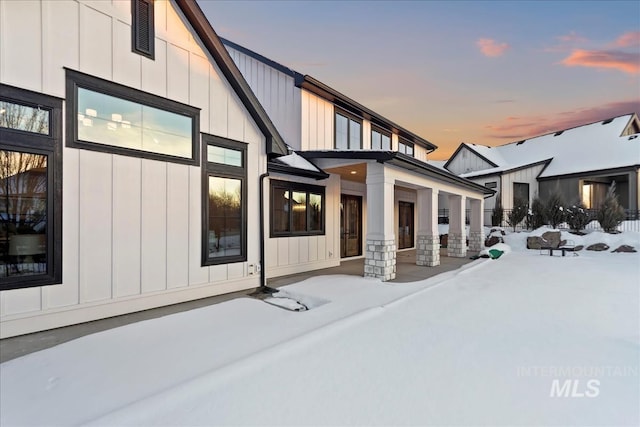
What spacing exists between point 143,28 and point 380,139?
8883 millimetres

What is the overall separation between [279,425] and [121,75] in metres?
5.19

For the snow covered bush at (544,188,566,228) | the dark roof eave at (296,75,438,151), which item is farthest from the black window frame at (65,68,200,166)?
the snow covered bush at (544,188,566,228)

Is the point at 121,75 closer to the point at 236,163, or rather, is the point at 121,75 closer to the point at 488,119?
the point at 236,163

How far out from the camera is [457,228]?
1124 centimetres

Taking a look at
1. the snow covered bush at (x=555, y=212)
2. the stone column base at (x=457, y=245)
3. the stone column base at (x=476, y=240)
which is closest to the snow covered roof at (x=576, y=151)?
the snow covered bush at (x=555, y=212)

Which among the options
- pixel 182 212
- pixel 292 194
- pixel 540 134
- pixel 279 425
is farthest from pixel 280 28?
pixel 540 134

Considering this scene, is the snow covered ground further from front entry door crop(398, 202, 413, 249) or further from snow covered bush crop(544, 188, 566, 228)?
snow covered bush crop(544, 188, 566, 228)

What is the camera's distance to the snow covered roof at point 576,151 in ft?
54.4

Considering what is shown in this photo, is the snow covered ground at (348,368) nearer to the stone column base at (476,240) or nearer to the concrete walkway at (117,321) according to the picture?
the concrete walkway at (117,321)

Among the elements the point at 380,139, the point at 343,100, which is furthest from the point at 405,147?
the point at 343,100

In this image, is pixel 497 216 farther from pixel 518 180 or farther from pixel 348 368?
pixel 348 368

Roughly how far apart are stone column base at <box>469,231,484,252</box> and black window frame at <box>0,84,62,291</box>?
13.6 meters

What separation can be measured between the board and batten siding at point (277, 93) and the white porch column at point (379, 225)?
2.84 m

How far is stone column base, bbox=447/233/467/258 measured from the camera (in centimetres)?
1112
